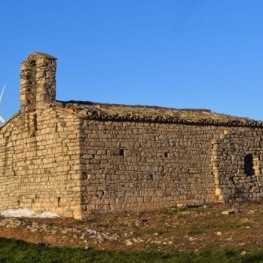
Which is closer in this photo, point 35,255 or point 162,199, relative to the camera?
point 35,255

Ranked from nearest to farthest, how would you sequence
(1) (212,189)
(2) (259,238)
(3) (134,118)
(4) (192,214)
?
(2) (259,238) → (4) (192,214) → (3) (134,118) → (1) (212,189)

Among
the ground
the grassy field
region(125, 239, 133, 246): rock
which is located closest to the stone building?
the ground

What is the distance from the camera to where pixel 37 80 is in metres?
22.0

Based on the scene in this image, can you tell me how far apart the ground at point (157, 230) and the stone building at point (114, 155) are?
108 cm

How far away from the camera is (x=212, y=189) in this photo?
74.4 feet

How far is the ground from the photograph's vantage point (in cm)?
1438

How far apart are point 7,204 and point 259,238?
1182 cm

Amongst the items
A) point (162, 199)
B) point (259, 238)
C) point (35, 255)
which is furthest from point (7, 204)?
point (259, 238)

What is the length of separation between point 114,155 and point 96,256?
7.15 metres

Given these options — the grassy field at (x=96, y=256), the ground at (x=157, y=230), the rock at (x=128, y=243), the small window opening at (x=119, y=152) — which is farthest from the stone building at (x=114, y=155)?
the rock at (x=128, y=243)

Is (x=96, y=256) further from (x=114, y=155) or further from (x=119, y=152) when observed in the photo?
(x=119, y=152)

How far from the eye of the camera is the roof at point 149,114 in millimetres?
20297

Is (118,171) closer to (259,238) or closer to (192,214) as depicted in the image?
(192,214)

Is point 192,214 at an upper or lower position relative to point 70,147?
lower
